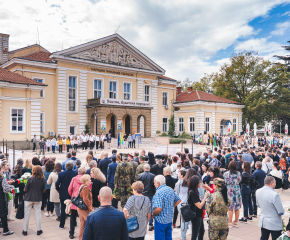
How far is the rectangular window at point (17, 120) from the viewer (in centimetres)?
2312

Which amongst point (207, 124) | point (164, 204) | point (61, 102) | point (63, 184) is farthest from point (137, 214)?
point (207, 124)

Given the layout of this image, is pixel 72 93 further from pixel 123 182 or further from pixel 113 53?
pixel 123 182

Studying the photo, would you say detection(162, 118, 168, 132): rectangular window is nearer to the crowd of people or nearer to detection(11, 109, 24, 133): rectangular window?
detection(11, 109, 24, 133): rectangular window

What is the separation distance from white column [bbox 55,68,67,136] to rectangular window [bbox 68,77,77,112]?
846mm

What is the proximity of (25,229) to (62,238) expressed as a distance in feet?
3.46

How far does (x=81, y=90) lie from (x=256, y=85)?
31.0 metres

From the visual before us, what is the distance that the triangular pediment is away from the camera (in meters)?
31.0

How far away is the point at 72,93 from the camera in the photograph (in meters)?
31.4

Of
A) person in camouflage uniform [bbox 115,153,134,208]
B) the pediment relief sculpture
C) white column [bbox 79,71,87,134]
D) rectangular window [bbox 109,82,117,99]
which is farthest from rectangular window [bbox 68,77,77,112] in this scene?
person in camouflage uniform [bbox 115,153,134,208]

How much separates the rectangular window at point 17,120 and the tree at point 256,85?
34.7m

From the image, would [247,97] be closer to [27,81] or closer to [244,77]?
[244,77]

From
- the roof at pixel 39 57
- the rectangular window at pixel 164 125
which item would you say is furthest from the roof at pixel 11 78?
the rectangular window at pixel 164 125

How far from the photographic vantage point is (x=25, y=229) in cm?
664

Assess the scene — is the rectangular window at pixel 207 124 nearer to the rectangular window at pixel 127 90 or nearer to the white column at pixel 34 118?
the rectangular window at pixel 127 90
